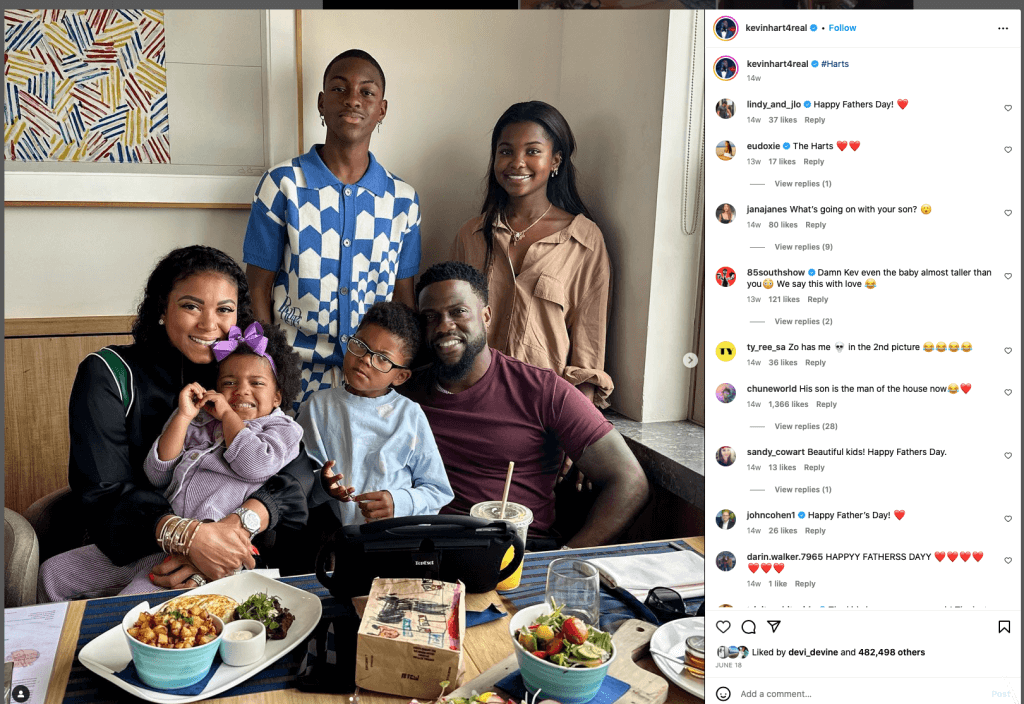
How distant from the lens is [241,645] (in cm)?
59

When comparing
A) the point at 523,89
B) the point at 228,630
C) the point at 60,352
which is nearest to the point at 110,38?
the point at 60,352

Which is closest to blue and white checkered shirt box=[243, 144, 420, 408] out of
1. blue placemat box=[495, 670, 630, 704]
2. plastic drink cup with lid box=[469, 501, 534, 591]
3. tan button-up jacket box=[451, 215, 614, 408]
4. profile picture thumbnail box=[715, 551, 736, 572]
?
tan button-up jacket box=[451, 215, 614, 408]

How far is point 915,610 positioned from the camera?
500 millimetres

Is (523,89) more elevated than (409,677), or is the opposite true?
(523,89)

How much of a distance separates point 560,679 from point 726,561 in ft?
0.55

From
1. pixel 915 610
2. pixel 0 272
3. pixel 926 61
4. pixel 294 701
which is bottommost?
pixel 294 701

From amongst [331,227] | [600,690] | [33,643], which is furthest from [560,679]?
[331,227]

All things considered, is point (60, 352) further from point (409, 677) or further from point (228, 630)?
point (409, 677)

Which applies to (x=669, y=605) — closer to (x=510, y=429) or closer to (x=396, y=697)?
(x=396, y=697)

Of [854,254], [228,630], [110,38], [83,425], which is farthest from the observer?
[110,38]

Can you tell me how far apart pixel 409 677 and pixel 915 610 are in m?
0.36

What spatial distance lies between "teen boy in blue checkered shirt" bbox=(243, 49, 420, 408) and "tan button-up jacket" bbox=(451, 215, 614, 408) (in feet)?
0.44

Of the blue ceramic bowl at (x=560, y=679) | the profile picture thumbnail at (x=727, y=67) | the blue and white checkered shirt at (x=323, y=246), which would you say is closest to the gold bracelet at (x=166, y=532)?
the blue and white checkered shirt at (x=323, y=246)

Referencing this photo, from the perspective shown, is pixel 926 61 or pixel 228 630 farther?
pixel 228 630
